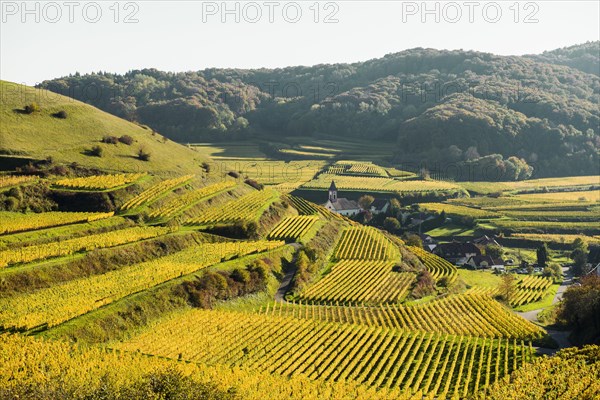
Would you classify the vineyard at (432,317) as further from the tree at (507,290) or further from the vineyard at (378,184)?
the vineyard at (378,184)

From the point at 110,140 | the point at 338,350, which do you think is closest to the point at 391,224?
the point at 110,140

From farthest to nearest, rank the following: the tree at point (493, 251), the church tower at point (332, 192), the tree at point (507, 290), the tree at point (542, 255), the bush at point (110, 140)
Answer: the church tower at point (332, 192) → the tree at point (493, 251) → the tree at point (542, 255) → the bush at point (110, 140) → the tree at point (507, 290)

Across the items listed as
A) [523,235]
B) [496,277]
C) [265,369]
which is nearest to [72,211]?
[265,369]

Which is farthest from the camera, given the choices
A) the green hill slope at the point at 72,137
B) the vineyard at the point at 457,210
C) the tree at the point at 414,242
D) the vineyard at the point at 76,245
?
the vineyard at the point at 457,210

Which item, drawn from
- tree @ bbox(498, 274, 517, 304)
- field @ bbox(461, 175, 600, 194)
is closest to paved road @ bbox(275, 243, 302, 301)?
tree @ bbox(498, 274, 517, 304)

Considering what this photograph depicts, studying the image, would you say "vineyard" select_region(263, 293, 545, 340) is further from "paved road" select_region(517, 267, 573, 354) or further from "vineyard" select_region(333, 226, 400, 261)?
"vineyard" select_region(333, 226, 400, 261)

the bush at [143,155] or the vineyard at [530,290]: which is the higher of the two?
the bush at [143,155]

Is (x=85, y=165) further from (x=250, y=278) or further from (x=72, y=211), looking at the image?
(x=250, y=278)

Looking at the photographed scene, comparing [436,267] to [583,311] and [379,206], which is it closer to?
[583,311]

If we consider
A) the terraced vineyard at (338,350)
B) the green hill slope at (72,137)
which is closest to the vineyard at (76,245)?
the terraced vineyard at (338,350)
